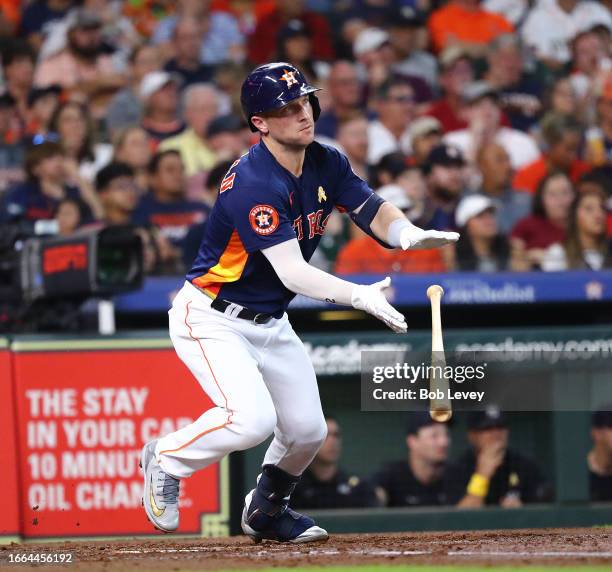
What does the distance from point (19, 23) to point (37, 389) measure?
4.46 m

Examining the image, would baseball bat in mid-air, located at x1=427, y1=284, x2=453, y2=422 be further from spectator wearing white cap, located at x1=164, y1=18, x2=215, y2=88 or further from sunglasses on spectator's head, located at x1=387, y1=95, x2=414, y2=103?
spectator wearing white cap, located at x1=164, y1=18, x2=215, y2=88

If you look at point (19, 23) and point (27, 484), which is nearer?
point (27, 484)

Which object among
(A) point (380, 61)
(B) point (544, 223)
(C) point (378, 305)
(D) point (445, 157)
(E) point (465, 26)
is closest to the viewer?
(C) point (378, 305)

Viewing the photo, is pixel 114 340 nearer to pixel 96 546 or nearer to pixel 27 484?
pixel 27 484

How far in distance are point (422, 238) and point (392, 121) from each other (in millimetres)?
5026

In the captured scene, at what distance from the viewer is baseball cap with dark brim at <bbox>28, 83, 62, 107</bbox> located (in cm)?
973

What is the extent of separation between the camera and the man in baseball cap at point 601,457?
7.57 metres

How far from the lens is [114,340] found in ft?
24.2

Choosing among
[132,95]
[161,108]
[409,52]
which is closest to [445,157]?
[409,52]

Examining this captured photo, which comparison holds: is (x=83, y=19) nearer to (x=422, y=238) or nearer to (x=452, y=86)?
(x=452, y=86)

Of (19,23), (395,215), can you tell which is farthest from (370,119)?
(395,215)

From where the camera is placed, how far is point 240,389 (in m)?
4.98

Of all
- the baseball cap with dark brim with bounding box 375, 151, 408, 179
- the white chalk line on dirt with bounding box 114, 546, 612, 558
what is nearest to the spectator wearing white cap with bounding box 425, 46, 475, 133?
the baseball cap with dark brim with bounding box 375, 151, 408, 179

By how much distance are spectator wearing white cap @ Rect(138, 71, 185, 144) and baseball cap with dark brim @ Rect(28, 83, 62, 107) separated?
2.33 feet
